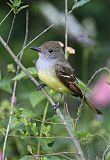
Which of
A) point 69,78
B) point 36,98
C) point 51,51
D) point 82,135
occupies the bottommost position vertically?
point 82,135

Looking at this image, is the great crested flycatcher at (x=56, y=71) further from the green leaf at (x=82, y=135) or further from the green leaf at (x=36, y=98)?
the green leaf at (x=82, y=135)

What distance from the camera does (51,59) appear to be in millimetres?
4723

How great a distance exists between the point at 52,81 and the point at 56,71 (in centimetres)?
16

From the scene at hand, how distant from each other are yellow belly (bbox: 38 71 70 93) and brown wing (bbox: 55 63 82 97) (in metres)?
0.03

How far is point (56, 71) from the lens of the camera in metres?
4.63

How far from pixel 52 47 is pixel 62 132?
0.84m

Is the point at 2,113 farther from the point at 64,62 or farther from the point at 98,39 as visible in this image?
the point at 98,39

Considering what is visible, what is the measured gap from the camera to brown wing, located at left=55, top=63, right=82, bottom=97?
4.47m

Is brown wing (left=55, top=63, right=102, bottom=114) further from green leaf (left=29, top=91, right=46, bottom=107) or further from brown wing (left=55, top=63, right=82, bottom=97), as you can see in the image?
green leaf (left=29, top=91, right=46, bottom=107)

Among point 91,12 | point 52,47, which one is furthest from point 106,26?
point 52,47

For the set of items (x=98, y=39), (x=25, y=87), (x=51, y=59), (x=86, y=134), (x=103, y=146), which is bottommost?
(x=86, y=134)

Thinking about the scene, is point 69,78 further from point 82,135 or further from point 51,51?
point 82,135

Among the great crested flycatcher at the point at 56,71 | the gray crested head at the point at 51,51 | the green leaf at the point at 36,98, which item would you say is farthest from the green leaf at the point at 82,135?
the gray crested head at the point at 51,51

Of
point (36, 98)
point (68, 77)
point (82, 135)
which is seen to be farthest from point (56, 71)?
point (82, 135)
